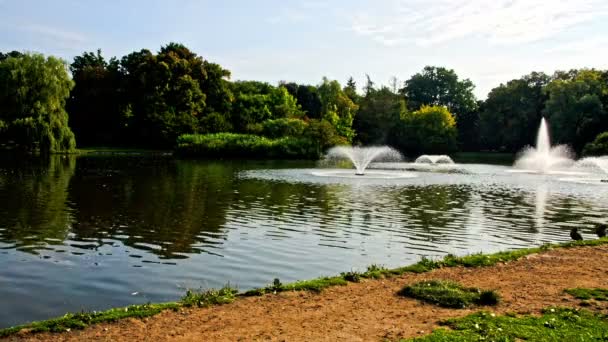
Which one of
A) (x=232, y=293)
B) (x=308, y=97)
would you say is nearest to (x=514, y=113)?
(x=308, y=97)

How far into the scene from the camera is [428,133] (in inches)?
3492

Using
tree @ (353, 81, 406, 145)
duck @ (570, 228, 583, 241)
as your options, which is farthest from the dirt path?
tree @ (353, 81, 406, 145)

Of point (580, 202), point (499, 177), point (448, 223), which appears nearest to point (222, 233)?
point (448, 223)

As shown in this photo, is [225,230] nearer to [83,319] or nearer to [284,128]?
[83,319]

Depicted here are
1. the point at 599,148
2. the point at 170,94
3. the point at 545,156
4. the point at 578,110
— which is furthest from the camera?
the point at 170,94

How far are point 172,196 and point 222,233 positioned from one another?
379 inches

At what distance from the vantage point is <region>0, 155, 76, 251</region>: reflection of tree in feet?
50.0

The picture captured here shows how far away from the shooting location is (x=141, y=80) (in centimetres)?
7550

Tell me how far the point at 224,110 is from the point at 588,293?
74.2 metres

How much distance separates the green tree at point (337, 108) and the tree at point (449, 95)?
18.9 metres

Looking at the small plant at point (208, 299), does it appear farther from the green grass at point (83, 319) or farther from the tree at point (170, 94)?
the tree at point (170, 94)

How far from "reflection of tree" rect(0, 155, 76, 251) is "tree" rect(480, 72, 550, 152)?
74.3 metres

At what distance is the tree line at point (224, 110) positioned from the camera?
56.2 m

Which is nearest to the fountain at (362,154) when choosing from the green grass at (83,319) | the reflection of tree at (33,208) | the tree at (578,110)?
the tree at (578,110)
